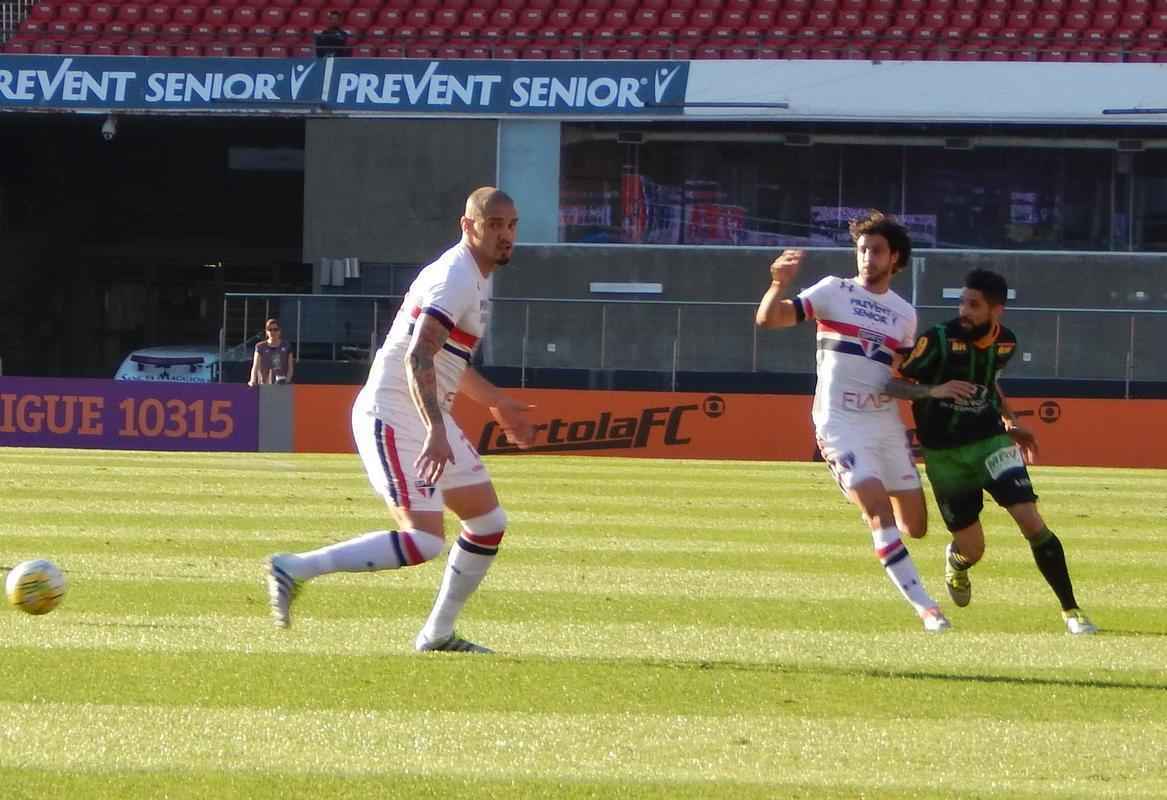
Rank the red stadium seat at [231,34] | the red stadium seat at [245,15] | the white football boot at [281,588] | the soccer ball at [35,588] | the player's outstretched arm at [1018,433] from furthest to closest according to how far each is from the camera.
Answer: the red stadium seat at [245,15]
the red stadium seat at [231,34]
the player's outstretched arm at [1018,433]
the soccer ball at [35,588]
the white football boot at [281,588]

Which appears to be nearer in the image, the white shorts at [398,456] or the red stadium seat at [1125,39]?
the white shorts at [398,456]

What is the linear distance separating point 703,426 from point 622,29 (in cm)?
1059

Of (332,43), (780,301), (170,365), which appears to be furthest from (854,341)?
(170,365)

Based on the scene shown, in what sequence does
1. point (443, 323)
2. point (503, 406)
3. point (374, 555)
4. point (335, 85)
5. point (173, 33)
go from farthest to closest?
point (173, 33)
point (335, 85)
point (503, 406)
point (374, 555)
point (443, 323)

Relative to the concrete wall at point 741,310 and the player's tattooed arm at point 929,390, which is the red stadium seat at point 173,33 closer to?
the concrete wall at point 741,310

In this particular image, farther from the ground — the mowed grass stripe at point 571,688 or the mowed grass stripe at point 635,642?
the mowed grass stripe at point 571,688

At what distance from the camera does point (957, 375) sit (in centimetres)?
853

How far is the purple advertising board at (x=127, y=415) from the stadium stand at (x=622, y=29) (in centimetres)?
914

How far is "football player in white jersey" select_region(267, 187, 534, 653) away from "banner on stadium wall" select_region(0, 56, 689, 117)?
74.8 ft

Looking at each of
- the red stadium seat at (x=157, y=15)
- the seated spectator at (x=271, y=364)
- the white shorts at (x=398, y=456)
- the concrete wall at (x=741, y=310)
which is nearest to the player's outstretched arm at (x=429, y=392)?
the white shorts at (x=398, y=456)

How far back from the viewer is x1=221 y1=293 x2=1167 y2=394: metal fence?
26203mm

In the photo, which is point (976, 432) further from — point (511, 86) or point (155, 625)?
point (511, 86)

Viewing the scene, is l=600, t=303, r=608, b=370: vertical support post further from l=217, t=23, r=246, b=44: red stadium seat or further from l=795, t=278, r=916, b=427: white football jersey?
l=795, t=278, r=916, b=427: white football jersey

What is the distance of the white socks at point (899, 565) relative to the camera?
8312 mm
